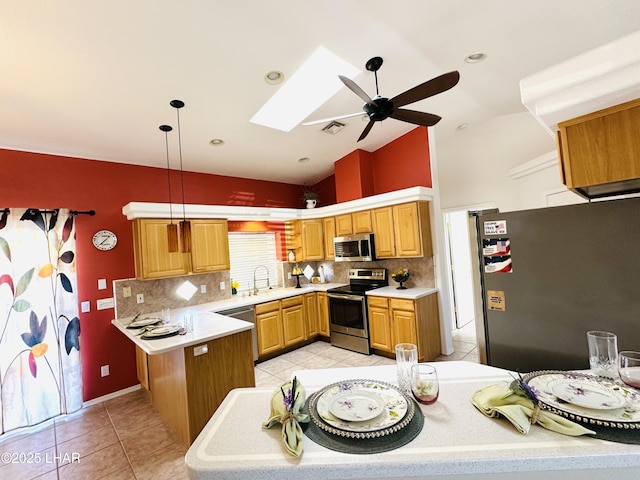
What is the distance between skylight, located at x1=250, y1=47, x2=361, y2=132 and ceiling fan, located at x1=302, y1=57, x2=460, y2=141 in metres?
0.35

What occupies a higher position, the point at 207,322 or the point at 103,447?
the point at 207,322

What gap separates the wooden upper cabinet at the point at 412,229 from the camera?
3850 mm

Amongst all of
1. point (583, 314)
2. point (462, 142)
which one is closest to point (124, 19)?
point (583, 314)

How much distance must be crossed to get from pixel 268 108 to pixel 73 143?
2.09 metres

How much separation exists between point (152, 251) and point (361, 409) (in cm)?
322

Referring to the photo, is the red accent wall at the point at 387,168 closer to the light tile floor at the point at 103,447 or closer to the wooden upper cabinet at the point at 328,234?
the wooden upper cabinet at the point at 328,234

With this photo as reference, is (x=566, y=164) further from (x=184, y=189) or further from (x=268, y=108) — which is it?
(x=184, y=189)

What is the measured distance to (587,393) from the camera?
0.95 meters

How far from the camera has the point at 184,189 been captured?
13.4 ft

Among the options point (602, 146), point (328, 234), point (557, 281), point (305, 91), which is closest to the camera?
point (602, 146)

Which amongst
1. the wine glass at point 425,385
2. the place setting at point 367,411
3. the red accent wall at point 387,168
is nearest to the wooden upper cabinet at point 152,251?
the red accent wall at point 387,168

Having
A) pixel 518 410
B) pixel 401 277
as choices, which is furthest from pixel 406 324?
pixel 518 410

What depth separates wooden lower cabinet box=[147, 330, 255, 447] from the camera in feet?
7.71

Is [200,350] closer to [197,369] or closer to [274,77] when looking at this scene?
[197,369]
